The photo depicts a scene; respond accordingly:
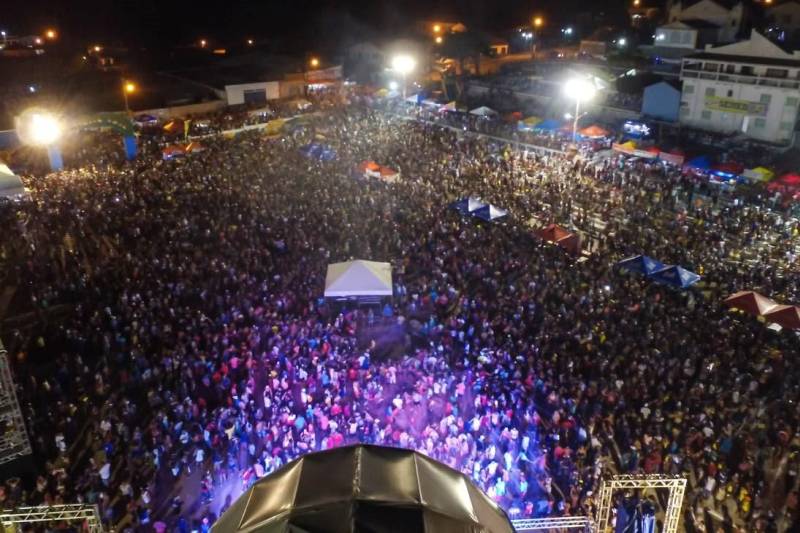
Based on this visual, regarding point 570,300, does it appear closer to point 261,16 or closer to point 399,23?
point 399,23

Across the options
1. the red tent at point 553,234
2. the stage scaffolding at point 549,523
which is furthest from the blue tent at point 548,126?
the stage scaffolding at point 549,523

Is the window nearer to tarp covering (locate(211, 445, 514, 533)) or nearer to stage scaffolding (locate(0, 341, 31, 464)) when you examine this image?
tarp covering (locate(211, 445, 514, 533))

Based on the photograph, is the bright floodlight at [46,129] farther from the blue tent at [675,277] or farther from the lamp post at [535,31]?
the lamp post at [535,31]

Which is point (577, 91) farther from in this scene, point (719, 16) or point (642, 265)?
point (719, 16)

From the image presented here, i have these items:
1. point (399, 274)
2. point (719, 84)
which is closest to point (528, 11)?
point (719, 84)

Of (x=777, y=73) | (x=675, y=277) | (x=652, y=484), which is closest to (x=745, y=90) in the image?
(x=777, y=73)
